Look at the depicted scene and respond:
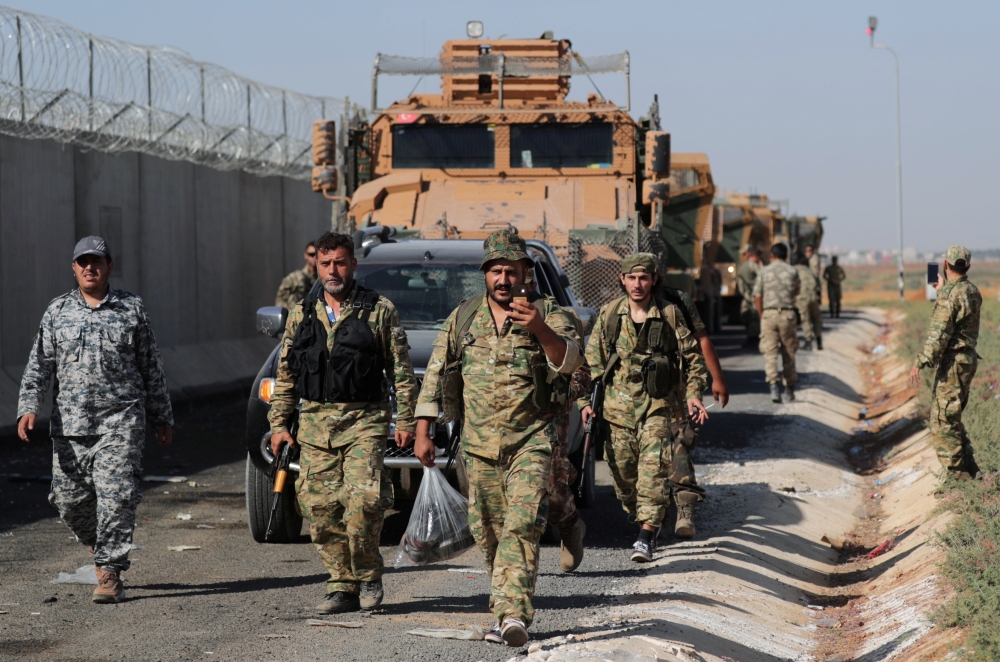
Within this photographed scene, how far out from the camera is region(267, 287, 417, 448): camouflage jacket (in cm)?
607

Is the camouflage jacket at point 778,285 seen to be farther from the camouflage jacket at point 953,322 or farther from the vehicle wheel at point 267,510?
the vehicle wheel at point 267,510

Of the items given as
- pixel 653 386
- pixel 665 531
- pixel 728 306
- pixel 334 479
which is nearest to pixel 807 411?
pixel 665 531

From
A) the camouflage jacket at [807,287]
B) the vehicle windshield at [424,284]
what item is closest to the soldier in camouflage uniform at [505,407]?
the vehicle windshield at [424,284]

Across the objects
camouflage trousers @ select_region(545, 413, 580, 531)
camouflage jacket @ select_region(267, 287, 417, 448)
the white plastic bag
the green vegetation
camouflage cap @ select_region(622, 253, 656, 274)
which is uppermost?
camouflage cap @ select_region(622, 253, 656, 274)

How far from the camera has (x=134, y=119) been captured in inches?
561

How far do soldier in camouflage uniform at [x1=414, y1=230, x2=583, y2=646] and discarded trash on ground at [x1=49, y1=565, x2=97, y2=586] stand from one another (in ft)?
7.84

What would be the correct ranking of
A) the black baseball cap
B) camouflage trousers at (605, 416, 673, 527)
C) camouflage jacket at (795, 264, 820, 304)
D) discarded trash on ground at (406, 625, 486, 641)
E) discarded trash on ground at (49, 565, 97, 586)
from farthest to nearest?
camouflage jacket at (795, 264, 820, 304)
camouflage trousers at (605, 416, 673, 527)
discarded trash on ground at (49, 565, 97, 586)
the black baseball cap
discarded trash on ground at (406, 625, 486, 641)

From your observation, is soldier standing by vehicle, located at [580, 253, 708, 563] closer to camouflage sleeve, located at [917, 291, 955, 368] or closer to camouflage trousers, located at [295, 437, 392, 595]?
camouflage trousers, located at [295, 437, 392, 595]

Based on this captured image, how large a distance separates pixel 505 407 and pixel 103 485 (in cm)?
220

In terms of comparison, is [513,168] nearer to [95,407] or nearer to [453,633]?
[95,407]

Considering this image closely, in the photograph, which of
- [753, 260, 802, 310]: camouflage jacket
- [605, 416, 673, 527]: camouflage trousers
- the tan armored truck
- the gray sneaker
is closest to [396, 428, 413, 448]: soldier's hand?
the gray sneaker

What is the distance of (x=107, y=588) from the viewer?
21.4ft

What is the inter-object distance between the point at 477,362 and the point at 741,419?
928cm

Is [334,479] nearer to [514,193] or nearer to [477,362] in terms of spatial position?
[477,362]
